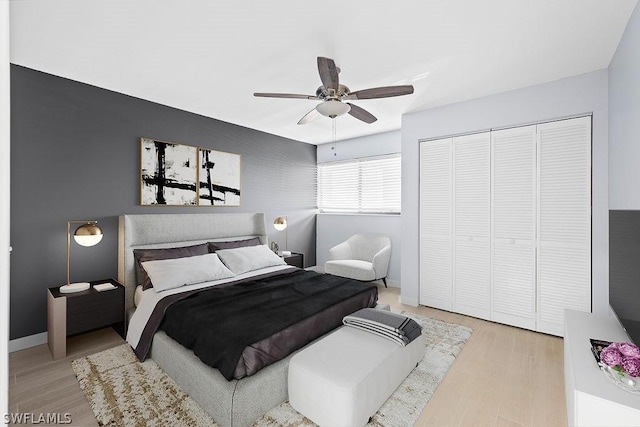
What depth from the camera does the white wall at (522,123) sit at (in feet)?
9.35

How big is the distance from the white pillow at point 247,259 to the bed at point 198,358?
0.15 meters

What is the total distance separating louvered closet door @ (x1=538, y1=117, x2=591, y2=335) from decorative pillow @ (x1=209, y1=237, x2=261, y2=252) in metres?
3.56

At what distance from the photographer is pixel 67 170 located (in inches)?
119

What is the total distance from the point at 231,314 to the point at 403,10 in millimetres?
2526

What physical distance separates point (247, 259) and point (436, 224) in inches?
99.8

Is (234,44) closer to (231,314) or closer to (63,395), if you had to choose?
(231,314)

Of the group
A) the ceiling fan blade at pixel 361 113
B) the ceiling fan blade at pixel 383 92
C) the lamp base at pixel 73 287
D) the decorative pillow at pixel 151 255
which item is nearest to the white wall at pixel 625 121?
the ceiling fan blade at pixel 383 92

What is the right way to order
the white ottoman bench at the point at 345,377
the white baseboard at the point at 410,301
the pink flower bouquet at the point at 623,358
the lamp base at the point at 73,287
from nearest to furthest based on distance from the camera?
the pink flower bouquet at the point at 623,358 < the white ottoman bench at the point at 345,377 < the lamp base at the point at 73,287 < the white baseboard at the point at 410,301

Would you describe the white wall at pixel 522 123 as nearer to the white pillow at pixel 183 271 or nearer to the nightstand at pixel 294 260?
the nightstand at pixel 294 260

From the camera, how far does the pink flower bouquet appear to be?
59.4 inches

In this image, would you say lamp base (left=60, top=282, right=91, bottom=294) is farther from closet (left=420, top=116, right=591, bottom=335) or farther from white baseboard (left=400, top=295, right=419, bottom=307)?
closet (left=420, top=116, right=591, bottom=335)

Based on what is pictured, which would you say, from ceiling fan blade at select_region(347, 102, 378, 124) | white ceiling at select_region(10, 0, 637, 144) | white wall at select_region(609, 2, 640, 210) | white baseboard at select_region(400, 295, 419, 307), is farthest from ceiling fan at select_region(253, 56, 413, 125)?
white baseboard at select_region(400, 295, 419, 307)

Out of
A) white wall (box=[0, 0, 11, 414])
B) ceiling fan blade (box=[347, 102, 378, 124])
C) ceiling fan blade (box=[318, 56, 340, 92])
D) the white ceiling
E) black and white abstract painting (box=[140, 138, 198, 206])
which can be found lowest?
white wall (box=[0, 0, 11, 414])

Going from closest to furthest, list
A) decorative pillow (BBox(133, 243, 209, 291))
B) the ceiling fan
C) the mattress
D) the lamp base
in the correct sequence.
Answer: the mattress → the ceiling fan → the lamp base → decorative pillow (BBox(133, 243, 209, 291))
